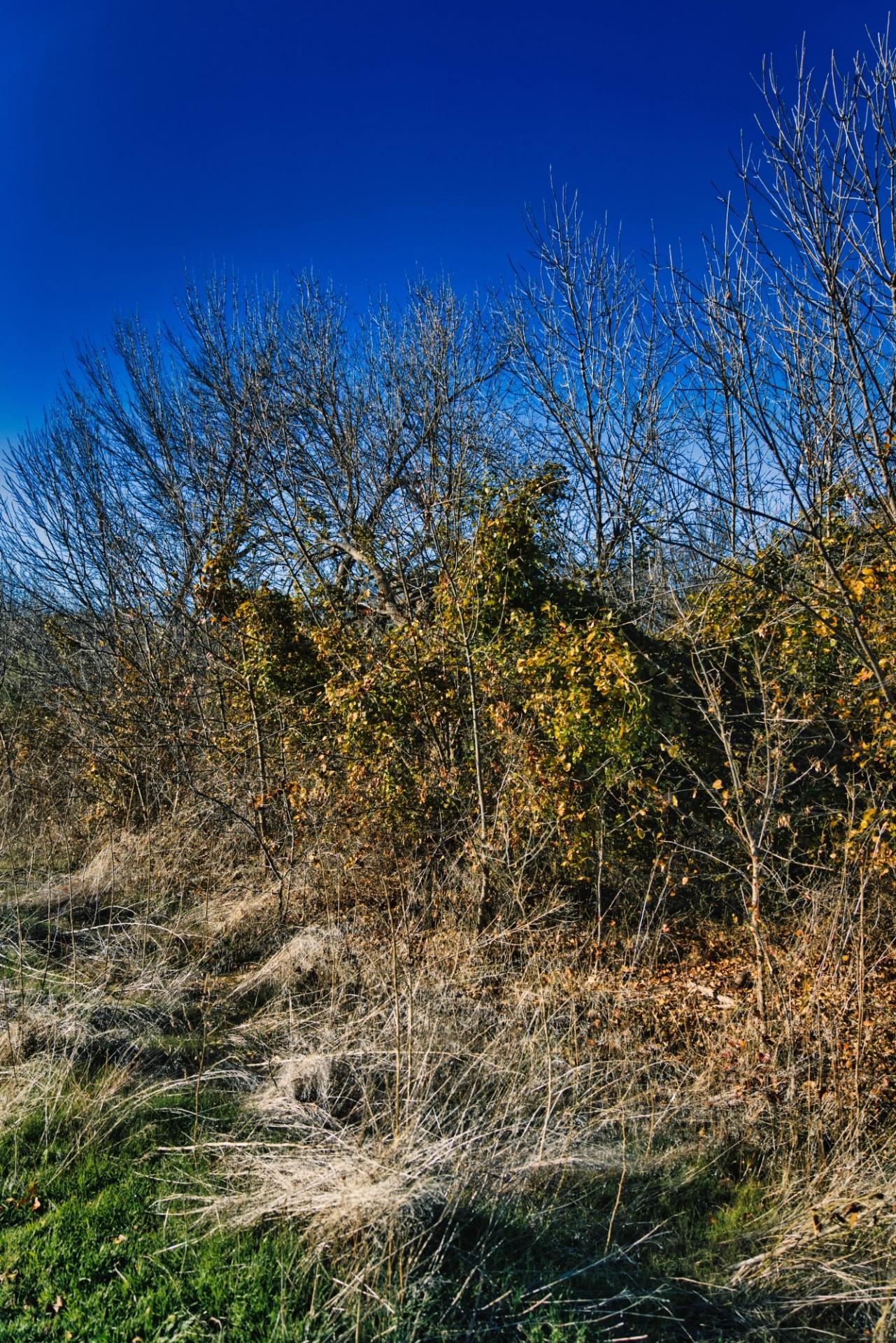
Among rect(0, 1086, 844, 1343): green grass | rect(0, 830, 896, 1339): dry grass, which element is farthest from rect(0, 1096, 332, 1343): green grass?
rect(0, 830, 896, 1339): dry grass

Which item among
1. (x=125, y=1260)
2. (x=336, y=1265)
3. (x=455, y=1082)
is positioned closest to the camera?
(x=336, y=1265)

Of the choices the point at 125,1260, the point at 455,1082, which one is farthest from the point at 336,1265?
the point at 455,1082

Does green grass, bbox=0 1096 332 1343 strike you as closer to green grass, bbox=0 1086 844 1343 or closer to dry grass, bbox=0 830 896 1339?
green grass, bbox=0 1086 844 1343

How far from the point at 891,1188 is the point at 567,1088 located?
1.41 meters

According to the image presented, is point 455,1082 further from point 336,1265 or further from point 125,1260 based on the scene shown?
point 125,1260

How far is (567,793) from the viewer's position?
5.88 m

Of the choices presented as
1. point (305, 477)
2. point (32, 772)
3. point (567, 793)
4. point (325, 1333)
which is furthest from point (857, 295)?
point (32, 772)

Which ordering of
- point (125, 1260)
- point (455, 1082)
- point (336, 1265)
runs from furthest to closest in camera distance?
point (455, 1082)
point (125, 1260)
point (336, 1265)

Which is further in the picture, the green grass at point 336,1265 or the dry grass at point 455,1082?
the dry grass at point 455,1082

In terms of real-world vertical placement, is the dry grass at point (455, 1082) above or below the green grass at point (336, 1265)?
above

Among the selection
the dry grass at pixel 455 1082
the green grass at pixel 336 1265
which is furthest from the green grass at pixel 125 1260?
the dry grass at pixel 455 1082

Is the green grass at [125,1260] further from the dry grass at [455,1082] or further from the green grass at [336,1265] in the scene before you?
the dry grass at [455,1082]

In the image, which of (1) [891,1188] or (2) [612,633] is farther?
(2) [612,633]

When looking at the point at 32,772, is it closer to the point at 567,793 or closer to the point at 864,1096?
the point at 567,793
